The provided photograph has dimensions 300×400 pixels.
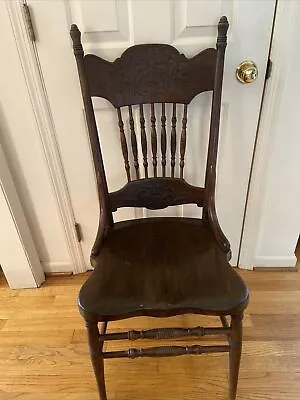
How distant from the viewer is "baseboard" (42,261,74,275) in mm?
1594

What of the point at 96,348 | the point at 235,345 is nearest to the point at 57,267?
the point at 96,348

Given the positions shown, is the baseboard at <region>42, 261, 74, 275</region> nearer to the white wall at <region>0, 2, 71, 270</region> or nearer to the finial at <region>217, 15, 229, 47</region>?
the white wall at <region>0, 2, 71, 270</region>

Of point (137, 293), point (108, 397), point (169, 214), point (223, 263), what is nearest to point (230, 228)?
point (169, 214)

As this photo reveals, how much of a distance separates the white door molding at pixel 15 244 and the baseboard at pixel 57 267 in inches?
1.0

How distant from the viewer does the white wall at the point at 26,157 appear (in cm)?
113

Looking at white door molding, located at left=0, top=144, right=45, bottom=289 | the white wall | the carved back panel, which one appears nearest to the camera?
the carved back panel

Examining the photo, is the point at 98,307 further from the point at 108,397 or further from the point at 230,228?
the point at 230,228

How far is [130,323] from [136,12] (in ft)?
3.62

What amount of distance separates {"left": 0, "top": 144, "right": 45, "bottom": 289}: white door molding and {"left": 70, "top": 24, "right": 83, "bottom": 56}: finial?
496mm

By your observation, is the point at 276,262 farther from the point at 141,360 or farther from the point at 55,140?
the point at 55,140

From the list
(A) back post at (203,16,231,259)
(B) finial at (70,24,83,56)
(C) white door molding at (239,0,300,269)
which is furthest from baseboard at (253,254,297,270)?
(B) finial at (70,24,83,56)

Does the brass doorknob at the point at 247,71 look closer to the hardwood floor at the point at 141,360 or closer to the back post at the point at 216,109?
the back post at the point at 216,109

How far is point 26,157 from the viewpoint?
131 cm

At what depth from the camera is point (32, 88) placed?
1166 mm
